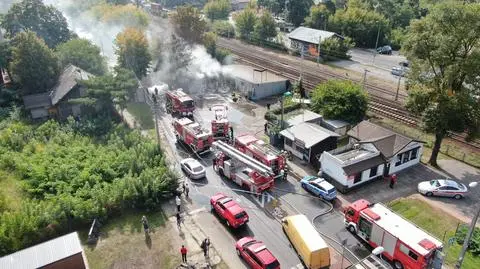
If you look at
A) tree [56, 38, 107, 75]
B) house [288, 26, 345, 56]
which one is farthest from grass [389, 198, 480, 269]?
house [288, 26, 345, 56]

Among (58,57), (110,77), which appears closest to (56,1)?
(58,57)

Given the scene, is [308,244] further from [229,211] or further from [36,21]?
[36,21]

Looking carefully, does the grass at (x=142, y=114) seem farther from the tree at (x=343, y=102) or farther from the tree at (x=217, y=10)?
the tree at (x=217, y=10)

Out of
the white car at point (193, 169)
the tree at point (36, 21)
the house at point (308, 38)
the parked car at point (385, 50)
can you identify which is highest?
the tree at point (36, 21)

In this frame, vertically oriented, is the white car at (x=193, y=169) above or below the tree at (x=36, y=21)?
below

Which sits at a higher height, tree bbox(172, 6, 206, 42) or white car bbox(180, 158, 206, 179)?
tree bbox(172, 6, 206, 42)

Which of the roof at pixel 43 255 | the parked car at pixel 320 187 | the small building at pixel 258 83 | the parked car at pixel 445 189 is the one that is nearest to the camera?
the roof at pixel 43 255

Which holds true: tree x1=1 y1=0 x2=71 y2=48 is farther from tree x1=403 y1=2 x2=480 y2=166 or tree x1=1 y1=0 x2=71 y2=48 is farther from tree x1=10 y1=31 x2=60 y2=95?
tree x1=403 y1=2 x2=480 y2=166

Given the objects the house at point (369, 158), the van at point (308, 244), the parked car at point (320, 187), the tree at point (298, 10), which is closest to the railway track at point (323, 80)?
the house at point (369, 158)
